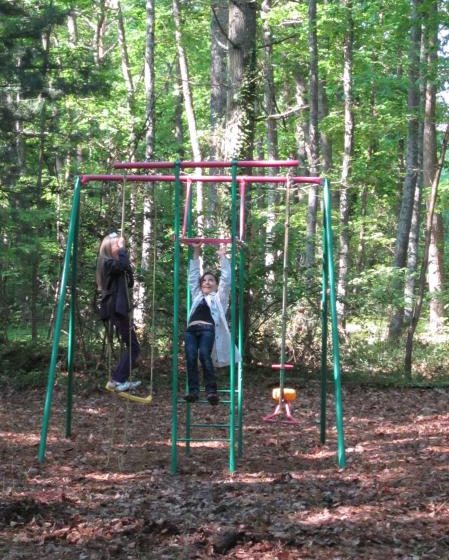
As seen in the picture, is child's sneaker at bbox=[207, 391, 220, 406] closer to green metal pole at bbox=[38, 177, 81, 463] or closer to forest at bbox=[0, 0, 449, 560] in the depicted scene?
forest at bbox=[0, 0, 449, 560]

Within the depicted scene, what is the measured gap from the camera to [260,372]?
12.6 m

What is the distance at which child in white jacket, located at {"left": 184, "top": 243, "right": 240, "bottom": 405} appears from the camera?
7.54 meters

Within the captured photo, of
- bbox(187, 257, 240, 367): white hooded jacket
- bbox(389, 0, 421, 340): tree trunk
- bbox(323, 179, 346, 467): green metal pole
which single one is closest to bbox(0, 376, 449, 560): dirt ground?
bbox(323, 179, 346, 467): green metal pole

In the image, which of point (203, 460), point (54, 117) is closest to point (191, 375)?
point (203, 460)

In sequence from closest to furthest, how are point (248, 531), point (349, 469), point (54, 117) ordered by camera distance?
point (248, 531)
point (349, 469)
point (54, 117)

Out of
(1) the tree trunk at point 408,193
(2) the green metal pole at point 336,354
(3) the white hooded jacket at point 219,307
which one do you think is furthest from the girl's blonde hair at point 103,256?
(1) the tree trunk at point 408,193

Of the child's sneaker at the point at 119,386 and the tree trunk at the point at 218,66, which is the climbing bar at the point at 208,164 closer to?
the child's sneaker at the point at 119,386

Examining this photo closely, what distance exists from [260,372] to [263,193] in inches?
119

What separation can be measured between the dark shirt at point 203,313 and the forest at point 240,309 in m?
0.40

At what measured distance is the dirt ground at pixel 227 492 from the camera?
477cm

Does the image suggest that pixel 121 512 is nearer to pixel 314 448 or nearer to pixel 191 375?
pixel 191 375

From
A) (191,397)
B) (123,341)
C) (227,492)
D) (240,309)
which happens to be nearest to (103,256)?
(123,341)

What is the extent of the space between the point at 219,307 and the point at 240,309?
28 centimetres

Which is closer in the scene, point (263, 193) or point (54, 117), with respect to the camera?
point (263, 193)
